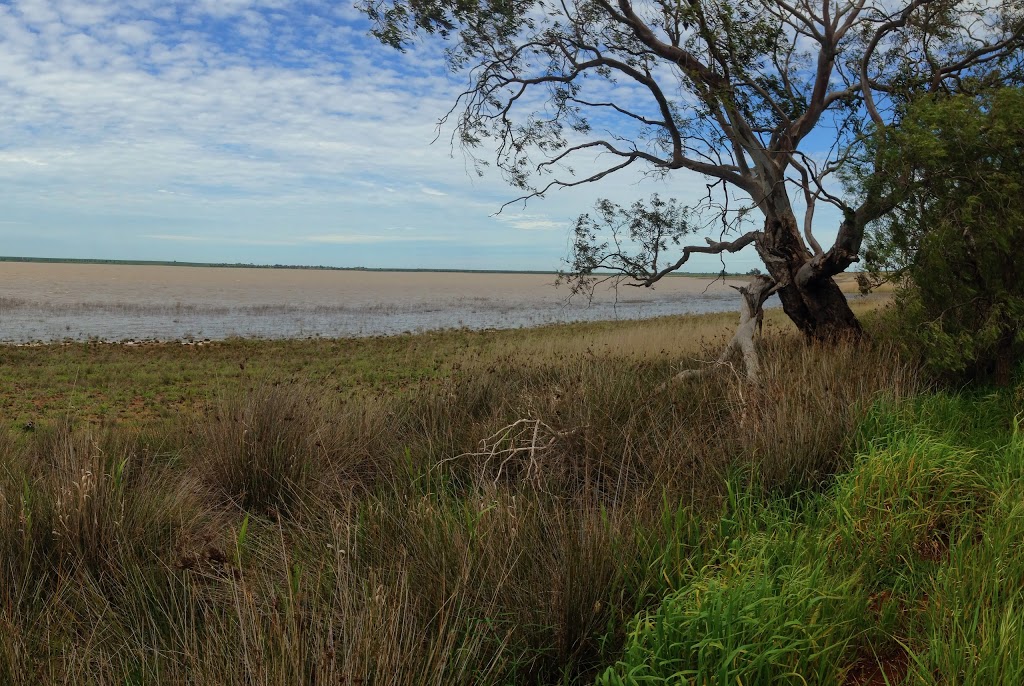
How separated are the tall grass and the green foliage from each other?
1.28 meters

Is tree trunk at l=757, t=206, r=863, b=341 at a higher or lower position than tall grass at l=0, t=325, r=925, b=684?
higher

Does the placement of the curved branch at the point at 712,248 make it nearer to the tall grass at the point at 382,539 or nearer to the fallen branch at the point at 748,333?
the fallen branch at the point at 748,333

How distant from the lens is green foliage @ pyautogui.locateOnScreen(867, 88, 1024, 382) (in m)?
8.30

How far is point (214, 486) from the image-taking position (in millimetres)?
6316

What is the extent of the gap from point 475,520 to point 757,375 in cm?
571

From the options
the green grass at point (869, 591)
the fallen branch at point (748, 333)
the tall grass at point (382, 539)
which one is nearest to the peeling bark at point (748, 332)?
the fallen branch at point (748, 333)

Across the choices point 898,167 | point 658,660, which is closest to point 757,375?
point 898,167

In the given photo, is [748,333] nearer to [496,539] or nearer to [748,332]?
[748,332]

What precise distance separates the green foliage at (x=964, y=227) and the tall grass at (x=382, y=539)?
128 cm

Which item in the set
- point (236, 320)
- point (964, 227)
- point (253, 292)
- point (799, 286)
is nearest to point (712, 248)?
point (799, 286)

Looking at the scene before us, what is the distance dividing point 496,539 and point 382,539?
79cm

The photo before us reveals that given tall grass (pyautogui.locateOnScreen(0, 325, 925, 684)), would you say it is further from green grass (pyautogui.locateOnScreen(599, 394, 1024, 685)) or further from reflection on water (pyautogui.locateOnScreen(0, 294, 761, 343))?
reflection on water (pyautogui.locateOnScreen(0, 294, 761, 343))

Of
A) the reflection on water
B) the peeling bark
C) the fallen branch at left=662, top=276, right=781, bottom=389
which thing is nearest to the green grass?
the fallen branch at left=662, top=276, right=781, bottom=389

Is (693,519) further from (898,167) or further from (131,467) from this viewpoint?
(898,167)
